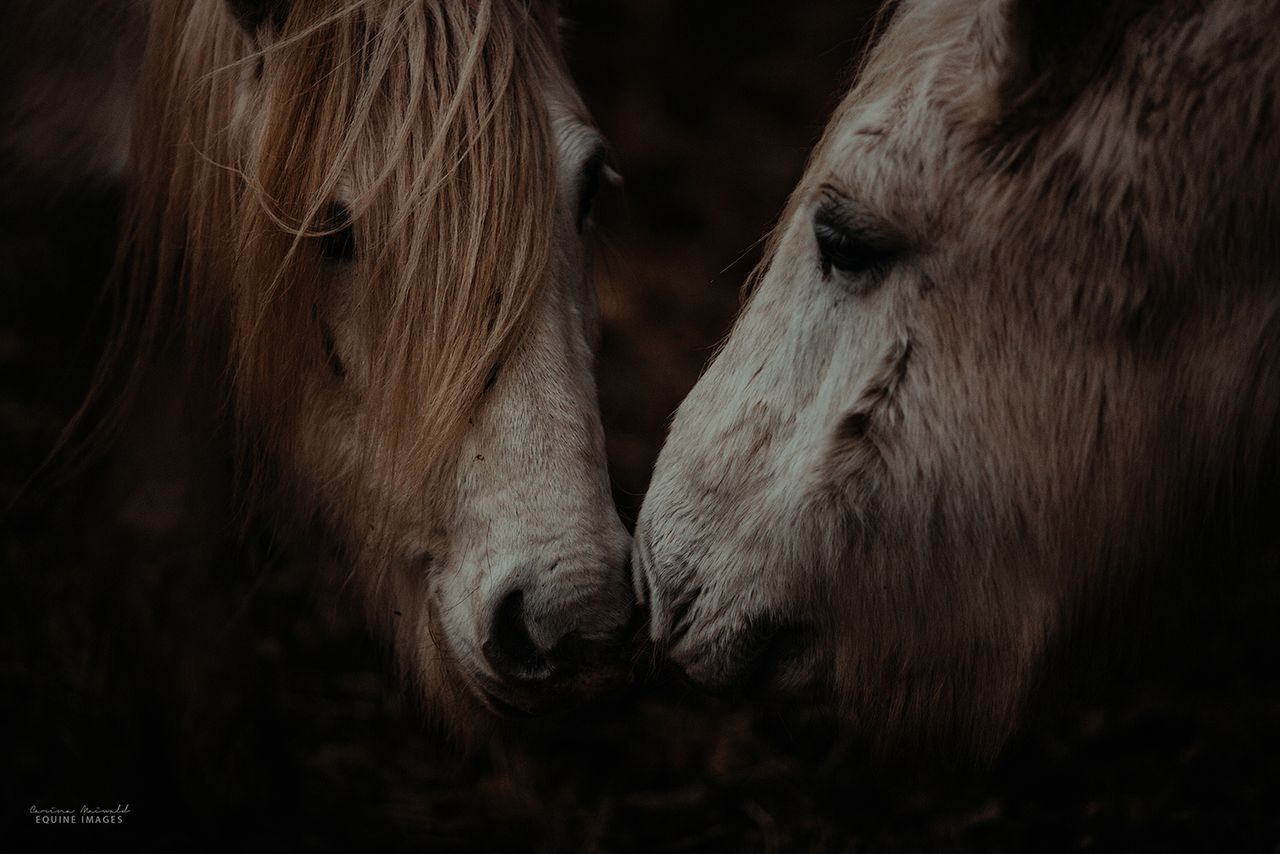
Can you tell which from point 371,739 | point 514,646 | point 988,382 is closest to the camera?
point 988,382

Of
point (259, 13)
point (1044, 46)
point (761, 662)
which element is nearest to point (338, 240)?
point (259, 13)

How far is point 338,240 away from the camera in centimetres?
142

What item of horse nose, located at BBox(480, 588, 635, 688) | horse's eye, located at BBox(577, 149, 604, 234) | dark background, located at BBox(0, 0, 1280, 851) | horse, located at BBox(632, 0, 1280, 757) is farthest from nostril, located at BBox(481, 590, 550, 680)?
horse's eye, located at BBox(577, 149, 604, 234)

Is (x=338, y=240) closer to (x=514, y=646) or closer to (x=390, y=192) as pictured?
(x=390, y=192)

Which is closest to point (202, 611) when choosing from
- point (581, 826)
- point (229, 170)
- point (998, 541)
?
point (581, 826)

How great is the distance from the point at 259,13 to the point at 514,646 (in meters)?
0.99

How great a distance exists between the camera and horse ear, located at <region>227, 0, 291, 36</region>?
1.41m

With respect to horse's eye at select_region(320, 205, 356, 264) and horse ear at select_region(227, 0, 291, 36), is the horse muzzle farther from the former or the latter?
horse ear at select_region(227, 0, 291, 36)

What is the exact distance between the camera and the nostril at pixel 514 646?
1.33 m

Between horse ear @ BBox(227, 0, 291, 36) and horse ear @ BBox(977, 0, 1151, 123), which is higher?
horse ear @ BBox(227, 0, 291, 36)

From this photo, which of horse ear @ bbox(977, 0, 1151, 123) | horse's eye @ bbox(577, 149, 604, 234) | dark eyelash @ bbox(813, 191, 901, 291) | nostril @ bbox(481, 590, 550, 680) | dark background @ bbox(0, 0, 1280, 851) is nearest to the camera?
horse ear @ bbox(977, 0, 1151, 123)

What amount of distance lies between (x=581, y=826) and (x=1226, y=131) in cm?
188

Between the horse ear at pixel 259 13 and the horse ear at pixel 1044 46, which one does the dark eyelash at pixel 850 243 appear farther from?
the horse ear at pixel 259 13

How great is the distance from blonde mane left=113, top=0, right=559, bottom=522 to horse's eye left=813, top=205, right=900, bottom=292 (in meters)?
0.43
